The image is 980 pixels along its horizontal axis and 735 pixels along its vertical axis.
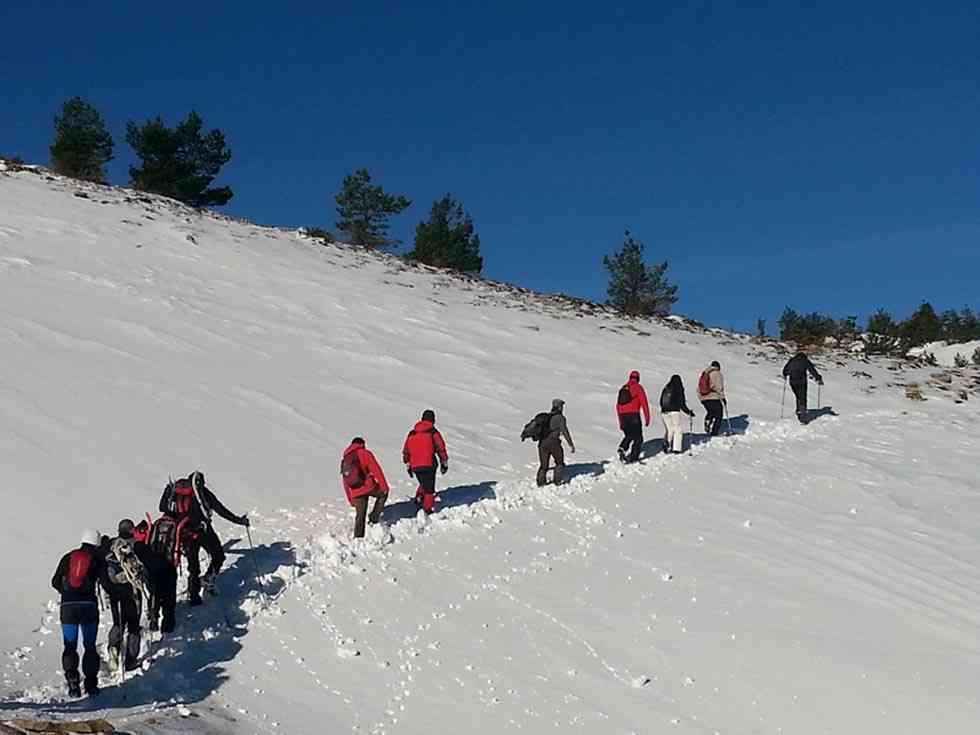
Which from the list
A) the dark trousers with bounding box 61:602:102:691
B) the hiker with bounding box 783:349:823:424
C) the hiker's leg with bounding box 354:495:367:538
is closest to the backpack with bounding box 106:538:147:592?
the dark trousers with bounding box 61:602:102:691

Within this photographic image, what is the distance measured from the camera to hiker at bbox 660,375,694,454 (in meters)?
19.2

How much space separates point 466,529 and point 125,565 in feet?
17.6

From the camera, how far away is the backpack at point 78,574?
30.7ft

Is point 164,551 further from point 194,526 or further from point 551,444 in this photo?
point 551,444

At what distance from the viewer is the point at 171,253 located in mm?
29688

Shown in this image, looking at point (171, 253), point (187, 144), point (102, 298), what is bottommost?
point (102, 298)

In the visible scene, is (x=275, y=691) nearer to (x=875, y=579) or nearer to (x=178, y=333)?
(x=875, y=579)

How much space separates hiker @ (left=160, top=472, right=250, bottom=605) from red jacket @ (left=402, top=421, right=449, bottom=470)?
3.54 metres

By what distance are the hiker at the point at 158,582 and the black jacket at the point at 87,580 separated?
0.70 metres

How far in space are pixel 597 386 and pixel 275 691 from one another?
15.9m

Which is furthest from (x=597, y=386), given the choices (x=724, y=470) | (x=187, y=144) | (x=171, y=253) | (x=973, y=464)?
(x=187, y=144)

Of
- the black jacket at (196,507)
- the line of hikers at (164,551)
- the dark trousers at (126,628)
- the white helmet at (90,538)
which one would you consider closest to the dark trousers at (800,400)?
the line of hikers at (164,551)

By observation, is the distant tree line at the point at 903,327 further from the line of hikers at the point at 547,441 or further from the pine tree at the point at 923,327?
the line of hikers at the point at 547,441

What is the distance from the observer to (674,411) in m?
19.2
